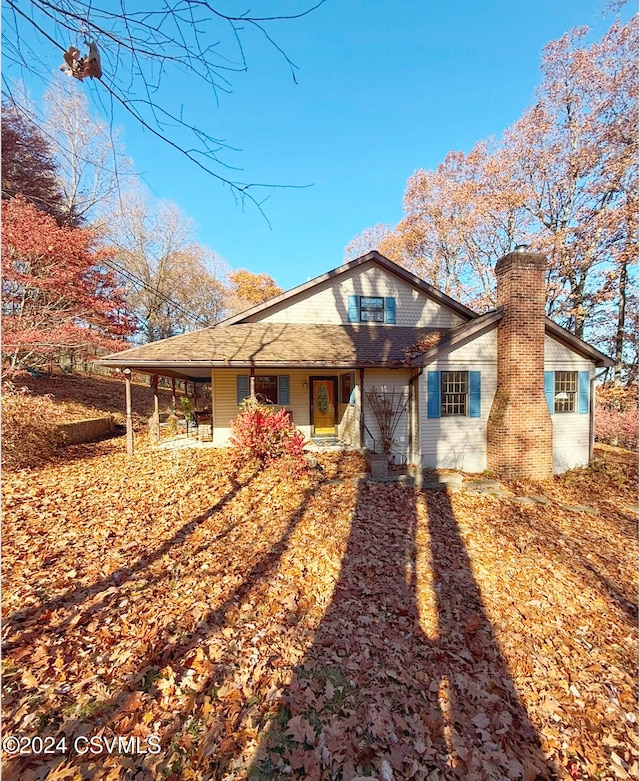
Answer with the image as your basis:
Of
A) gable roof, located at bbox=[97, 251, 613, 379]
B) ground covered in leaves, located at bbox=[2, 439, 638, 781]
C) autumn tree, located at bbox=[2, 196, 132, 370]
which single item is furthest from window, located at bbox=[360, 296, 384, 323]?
autumn tree, located at bbox=[2, 196, 132, 370]

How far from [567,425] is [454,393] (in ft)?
12.7

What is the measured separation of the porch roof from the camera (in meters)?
9.23

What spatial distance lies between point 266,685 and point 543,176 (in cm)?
2340

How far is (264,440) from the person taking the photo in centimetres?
872

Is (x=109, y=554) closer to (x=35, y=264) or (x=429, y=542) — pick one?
(x=429, y=542)

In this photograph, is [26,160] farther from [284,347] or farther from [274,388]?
[274,388]

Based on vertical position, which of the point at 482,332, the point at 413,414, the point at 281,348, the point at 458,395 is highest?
the point at 482,332

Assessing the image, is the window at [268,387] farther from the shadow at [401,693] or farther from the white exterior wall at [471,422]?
the shadow at [401,693]

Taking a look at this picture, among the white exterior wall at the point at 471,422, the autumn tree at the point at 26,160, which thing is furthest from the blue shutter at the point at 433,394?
the autumn tree at the point at 26,160

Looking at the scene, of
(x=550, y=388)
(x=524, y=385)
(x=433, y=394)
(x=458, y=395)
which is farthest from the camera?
(x=550, y=388)

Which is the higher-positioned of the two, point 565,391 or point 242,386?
point 242,386

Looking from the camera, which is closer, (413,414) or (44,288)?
(413,414)

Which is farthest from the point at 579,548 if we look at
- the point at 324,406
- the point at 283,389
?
the point at 283,389

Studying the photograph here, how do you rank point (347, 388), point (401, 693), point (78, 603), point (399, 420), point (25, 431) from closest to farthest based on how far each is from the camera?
point (401, 693) < point (78, 603) < point (25, 431) < point (399, 420) < point (347, 388)
